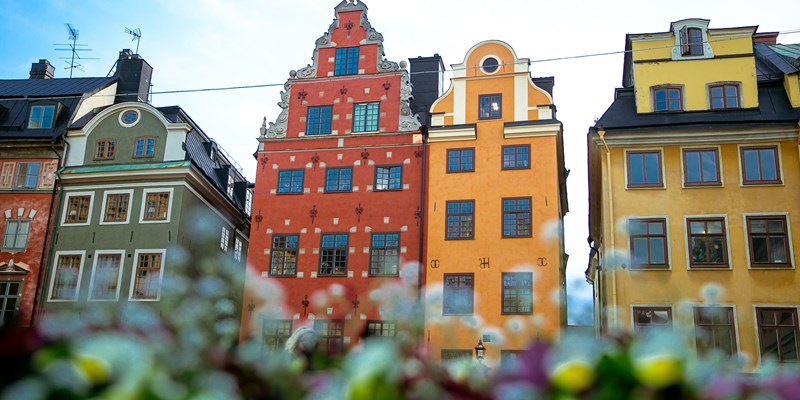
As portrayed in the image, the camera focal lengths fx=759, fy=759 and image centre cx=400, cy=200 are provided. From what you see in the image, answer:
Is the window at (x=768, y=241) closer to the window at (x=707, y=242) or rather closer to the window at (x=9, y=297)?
the window at (x=707, y=242)

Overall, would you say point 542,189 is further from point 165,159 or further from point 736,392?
point 736,392

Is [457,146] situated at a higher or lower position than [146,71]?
lower

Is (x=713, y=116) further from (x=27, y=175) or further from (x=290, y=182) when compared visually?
(x=27, y=175)

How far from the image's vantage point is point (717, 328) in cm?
2455

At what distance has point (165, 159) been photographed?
104ft

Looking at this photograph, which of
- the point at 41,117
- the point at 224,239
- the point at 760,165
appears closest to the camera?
the point at 760,165

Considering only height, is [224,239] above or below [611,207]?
below

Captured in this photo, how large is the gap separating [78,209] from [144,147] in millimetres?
3720

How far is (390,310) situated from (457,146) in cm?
2509

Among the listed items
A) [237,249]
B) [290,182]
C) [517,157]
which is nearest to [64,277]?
[237,249]

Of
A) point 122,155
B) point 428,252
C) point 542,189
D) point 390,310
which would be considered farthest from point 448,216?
point 390,310

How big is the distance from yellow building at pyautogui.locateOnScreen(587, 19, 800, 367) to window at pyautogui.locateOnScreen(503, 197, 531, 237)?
271cm

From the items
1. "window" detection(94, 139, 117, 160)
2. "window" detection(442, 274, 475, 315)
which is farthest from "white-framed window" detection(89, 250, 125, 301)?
"window" detection(442, 274, 475, 315)

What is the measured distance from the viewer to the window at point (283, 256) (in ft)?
95.5
